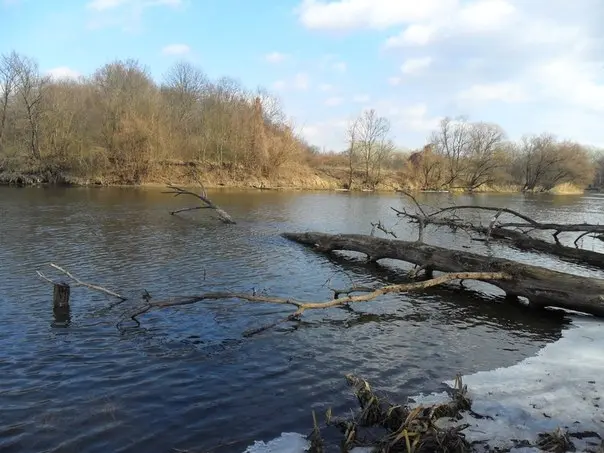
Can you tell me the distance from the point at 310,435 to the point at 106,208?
28606mm

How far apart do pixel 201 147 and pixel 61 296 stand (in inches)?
2347

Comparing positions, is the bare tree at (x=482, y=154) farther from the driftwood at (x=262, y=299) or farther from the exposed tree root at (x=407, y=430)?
the exposed tree root at (x=407, y=430)

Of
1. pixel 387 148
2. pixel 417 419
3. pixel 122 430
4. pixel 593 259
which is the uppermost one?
pixel 387 148

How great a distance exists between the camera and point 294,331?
914 centimetres

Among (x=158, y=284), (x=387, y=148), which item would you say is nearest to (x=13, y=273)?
(x=158, y=284)

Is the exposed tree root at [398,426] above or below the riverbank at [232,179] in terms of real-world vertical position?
below

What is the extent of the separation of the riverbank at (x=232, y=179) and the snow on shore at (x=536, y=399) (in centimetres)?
4559

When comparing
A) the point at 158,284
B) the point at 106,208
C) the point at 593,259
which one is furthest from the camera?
the point at 106,208

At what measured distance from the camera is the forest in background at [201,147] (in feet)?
181

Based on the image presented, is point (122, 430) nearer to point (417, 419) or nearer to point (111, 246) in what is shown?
point (417, 419)

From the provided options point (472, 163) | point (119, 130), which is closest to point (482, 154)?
point (472, 163)

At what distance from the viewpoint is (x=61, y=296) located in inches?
377

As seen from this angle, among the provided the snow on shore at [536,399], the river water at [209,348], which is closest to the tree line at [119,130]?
the river water at [209,348]

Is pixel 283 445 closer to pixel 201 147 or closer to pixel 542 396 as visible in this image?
pixel 542 396
